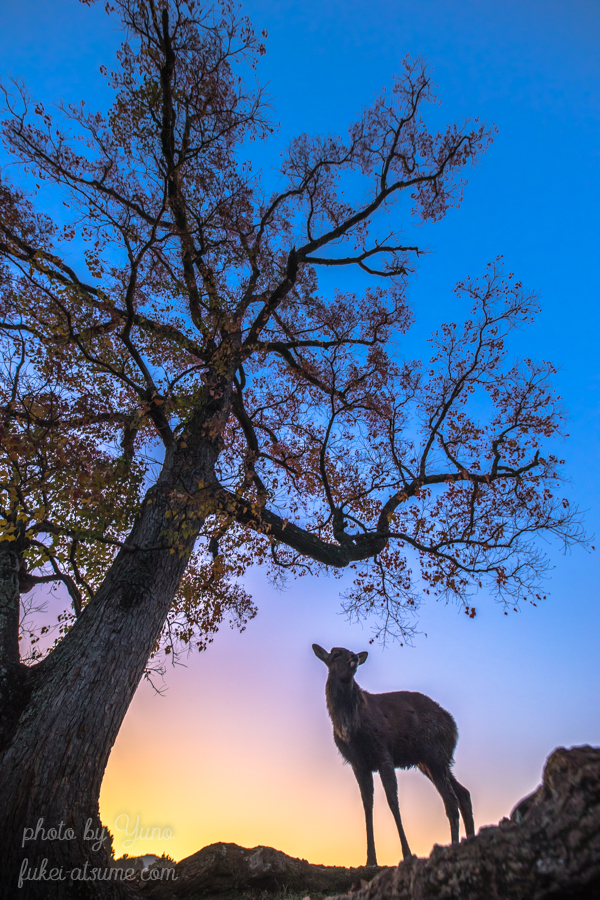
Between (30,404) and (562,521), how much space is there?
9.27 meters

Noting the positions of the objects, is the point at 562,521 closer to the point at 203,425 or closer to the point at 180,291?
the point at 203,425

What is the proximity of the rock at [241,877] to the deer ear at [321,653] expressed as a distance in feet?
8.93

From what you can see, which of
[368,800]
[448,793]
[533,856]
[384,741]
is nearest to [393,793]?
[368,800]

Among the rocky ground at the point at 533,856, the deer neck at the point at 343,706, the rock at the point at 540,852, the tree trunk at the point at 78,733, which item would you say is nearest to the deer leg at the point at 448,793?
the deer neck at the point at 343,706

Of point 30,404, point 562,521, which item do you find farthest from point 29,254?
point 562,521

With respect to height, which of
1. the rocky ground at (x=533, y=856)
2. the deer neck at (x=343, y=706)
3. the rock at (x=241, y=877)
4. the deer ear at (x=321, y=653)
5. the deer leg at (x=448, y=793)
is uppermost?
the deer ear at (x=321, y=653)

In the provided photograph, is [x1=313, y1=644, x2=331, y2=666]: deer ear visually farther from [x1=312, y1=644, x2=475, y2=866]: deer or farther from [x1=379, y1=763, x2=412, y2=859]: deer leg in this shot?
[x1=379, y1=763, x2=412, y2=859]: deer leg

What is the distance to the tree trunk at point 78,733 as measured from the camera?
3.27m

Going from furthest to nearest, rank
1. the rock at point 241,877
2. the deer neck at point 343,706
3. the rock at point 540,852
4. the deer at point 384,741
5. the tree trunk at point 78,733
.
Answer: the deer neck at point 343,706
the deer at point 384,741
the rock at point 241,877
the tree trunk at point 78,733
the rock at point 540,852

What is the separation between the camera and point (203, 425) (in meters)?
7.85

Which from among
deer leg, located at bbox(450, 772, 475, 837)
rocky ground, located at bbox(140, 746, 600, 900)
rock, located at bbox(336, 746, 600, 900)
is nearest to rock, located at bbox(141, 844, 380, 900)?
deer leg, located at bbox(450, 772, 475, 837)

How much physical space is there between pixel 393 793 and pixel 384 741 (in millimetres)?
759

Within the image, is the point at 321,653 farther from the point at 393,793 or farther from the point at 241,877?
the point at 241,877

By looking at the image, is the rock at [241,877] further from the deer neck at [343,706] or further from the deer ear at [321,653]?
the deer ear at [321,653]
